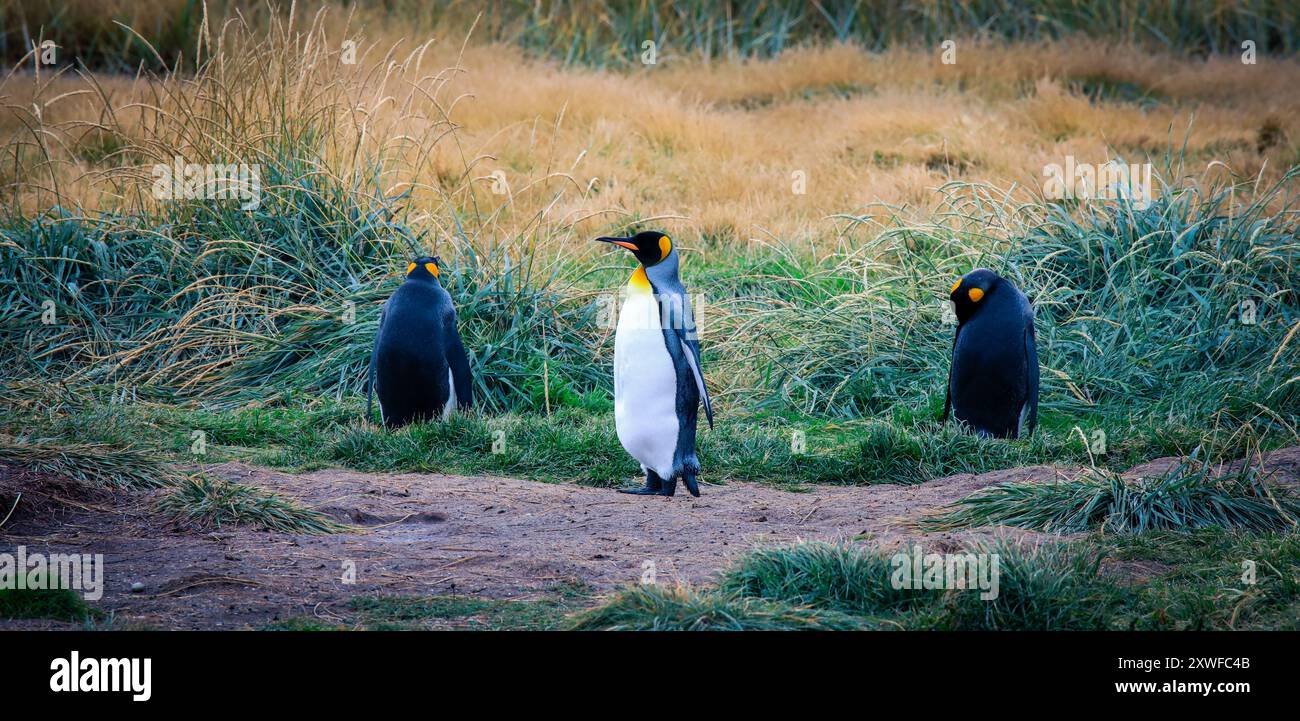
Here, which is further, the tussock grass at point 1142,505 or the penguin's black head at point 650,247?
Answer: the penguin's black head at point 650,247

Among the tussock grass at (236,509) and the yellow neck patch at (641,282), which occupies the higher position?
the yellow neck patch at (641,282)

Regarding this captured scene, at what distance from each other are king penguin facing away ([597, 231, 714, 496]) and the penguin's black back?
1.36 metres

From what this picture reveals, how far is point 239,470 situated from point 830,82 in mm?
9927

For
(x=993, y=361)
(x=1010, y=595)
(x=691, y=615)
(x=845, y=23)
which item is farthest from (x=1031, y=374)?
(x=845, y=23)

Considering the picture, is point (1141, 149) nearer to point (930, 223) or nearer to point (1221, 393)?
point (930, 223)

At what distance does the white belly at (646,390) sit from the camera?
227 inches

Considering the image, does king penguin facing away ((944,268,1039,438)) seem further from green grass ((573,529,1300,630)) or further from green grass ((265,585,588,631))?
green grass ((265,585,588,631))

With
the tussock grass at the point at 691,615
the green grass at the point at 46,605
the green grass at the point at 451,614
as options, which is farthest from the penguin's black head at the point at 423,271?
the tussock grass at the point at 691,615

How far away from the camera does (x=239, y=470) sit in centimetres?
588

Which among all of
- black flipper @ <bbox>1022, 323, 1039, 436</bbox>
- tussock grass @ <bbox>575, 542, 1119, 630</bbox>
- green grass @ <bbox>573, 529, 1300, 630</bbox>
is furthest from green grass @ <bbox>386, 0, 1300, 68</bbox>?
tussock grass @ <bbox>575, 542, 1119, 630</bbox>

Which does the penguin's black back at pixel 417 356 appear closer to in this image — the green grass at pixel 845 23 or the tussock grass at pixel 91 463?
the tussock grass at pixel 91 463

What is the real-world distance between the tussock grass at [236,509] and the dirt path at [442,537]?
83 mm
